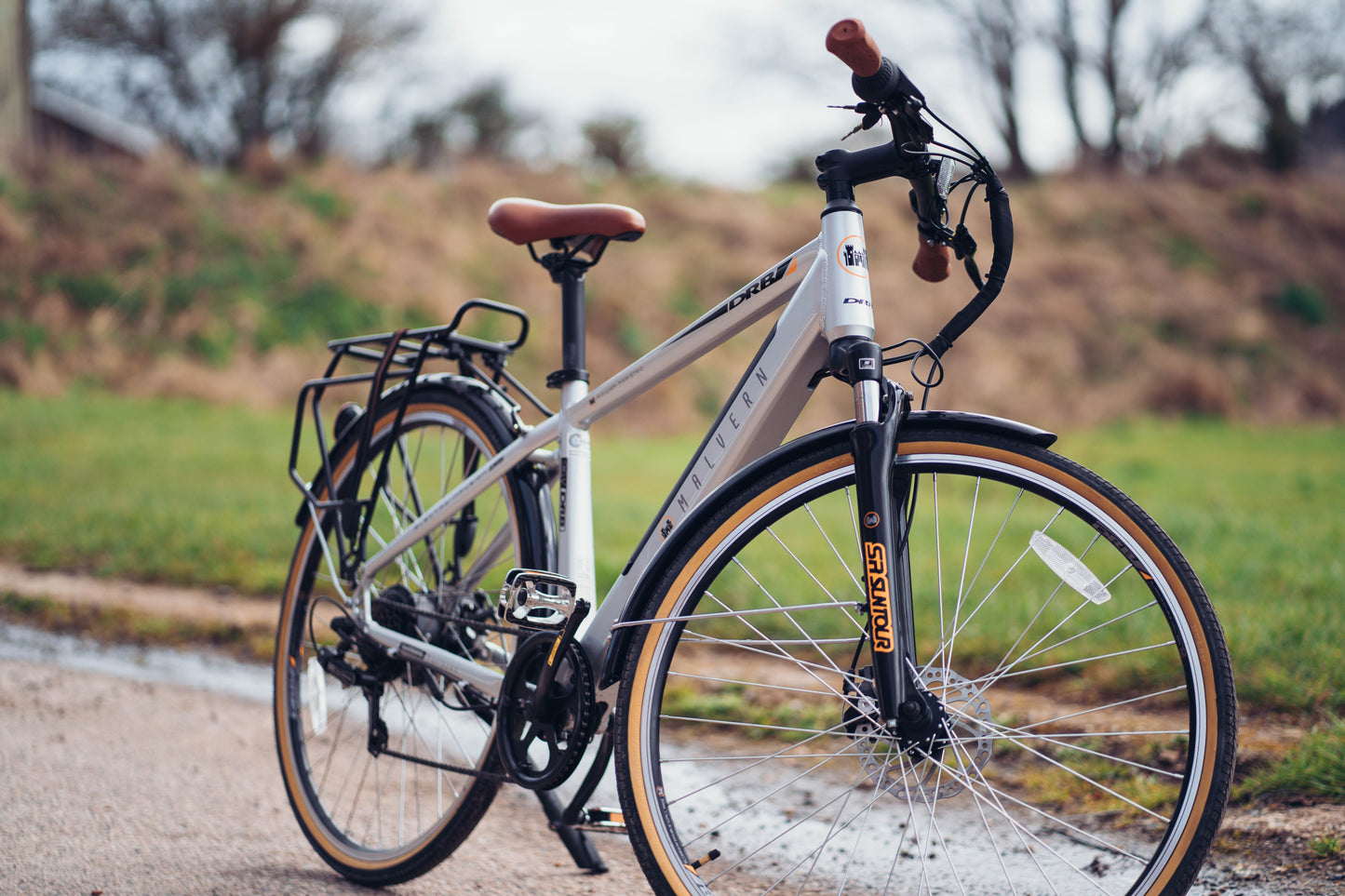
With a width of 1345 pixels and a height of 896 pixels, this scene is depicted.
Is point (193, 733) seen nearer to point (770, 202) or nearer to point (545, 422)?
point (545, 422)

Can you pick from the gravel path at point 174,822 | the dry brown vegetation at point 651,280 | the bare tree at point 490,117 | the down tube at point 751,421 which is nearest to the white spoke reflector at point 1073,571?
the down tube at point 751,421

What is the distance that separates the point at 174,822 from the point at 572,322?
1.62 m

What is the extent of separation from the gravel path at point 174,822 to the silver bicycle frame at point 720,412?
21.3 inches

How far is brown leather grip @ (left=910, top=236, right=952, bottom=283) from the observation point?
6.40ft

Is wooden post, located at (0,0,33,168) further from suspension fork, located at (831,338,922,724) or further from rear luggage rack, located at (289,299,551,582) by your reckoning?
suspension fork, located at (831,338,922,724)

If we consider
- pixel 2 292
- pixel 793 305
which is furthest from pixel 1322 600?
pixel 2 292

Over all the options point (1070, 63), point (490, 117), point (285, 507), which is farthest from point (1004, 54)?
point (285, 507)

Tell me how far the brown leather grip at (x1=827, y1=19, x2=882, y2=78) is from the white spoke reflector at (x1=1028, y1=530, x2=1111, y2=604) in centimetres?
81

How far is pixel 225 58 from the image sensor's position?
18391 mm

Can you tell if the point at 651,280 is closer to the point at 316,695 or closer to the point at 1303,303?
the point at 1303,303

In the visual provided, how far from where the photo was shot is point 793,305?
187 centimetres

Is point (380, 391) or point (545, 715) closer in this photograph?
point (545, 715)

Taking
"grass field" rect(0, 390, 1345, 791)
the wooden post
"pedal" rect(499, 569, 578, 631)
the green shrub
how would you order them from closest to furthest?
1. "pedal" rect(499, 569, 578, 631)
2. "grass field" rect(0, 390, 1345, 791)
3. the wooden post
4. the green shrub

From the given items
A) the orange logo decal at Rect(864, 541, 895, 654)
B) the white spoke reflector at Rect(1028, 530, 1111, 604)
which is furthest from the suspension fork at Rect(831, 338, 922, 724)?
the white spoke reflector at Rect(1028, 530, 1111, 604)
